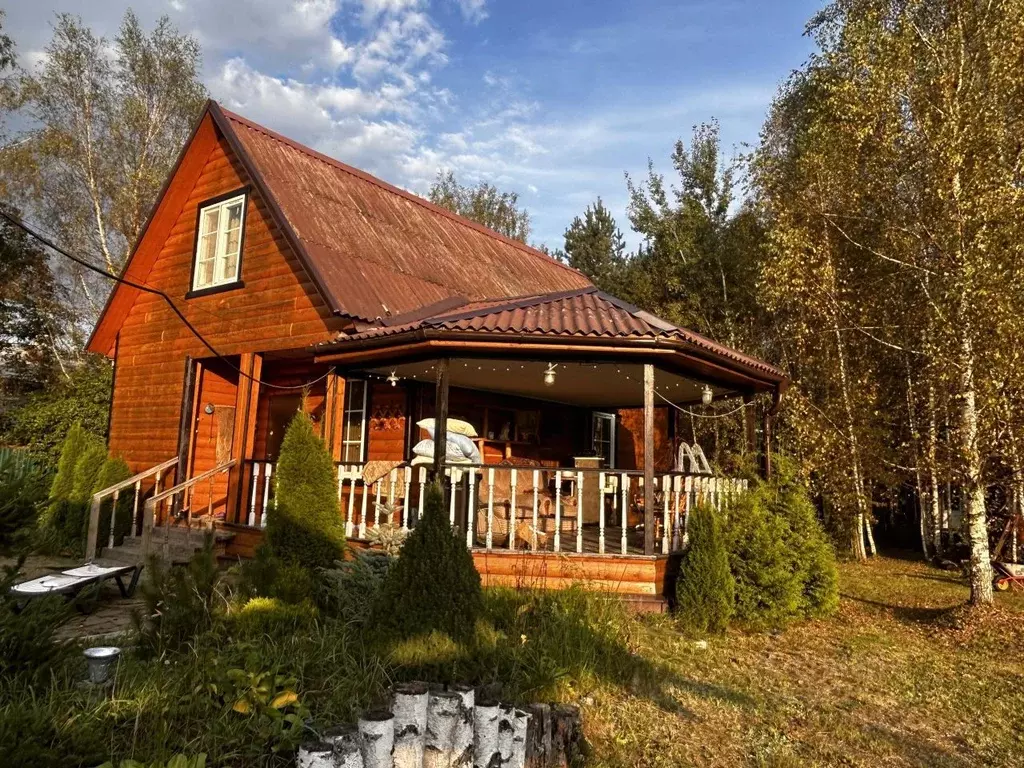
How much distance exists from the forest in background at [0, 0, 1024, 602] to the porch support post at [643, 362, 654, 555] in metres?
3.43

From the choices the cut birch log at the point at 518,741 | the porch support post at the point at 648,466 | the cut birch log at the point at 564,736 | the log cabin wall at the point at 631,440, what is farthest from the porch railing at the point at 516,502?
the log cabin wall at the point at 631,440

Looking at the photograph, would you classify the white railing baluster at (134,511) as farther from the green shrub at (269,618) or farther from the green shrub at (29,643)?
the green shrub at (29,643)

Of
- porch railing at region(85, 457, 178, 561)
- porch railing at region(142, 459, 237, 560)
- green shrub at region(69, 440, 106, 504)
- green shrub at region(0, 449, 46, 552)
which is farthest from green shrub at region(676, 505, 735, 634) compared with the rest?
green shrub at region(0, 449, 46, 552)

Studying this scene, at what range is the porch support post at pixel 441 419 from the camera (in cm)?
701

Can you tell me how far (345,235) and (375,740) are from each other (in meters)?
8.41

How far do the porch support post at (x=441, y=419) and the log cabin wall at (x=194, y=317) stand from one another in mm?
2232

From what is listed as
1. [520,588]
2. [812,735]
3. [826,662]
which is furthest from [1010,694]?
[520,588]

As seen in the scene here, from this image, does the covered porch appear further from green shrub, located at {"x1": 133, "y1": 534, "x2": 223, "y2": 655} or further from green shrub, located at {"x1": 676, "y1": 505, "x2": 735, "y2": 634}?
green shrub, located at {"x1": 133, "y1": 534, "x2": 223, "y2": 655}

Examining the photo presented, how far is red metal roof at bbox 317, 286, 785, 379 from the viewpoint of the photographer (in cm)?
706

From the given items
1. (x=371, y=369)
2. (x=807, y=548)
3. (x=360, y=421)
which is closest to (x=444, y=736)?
(x=807, y=548)

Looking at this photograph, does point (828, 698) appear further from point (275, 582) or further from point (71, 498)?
point (71, 498)

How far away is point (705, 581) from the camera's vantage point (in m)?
6.57

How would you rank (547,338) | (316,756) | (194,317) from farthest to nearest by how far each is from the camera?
1. (194,317)
2. (547,338)
3. (316,756)

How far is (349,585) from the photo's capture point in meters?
5.40
